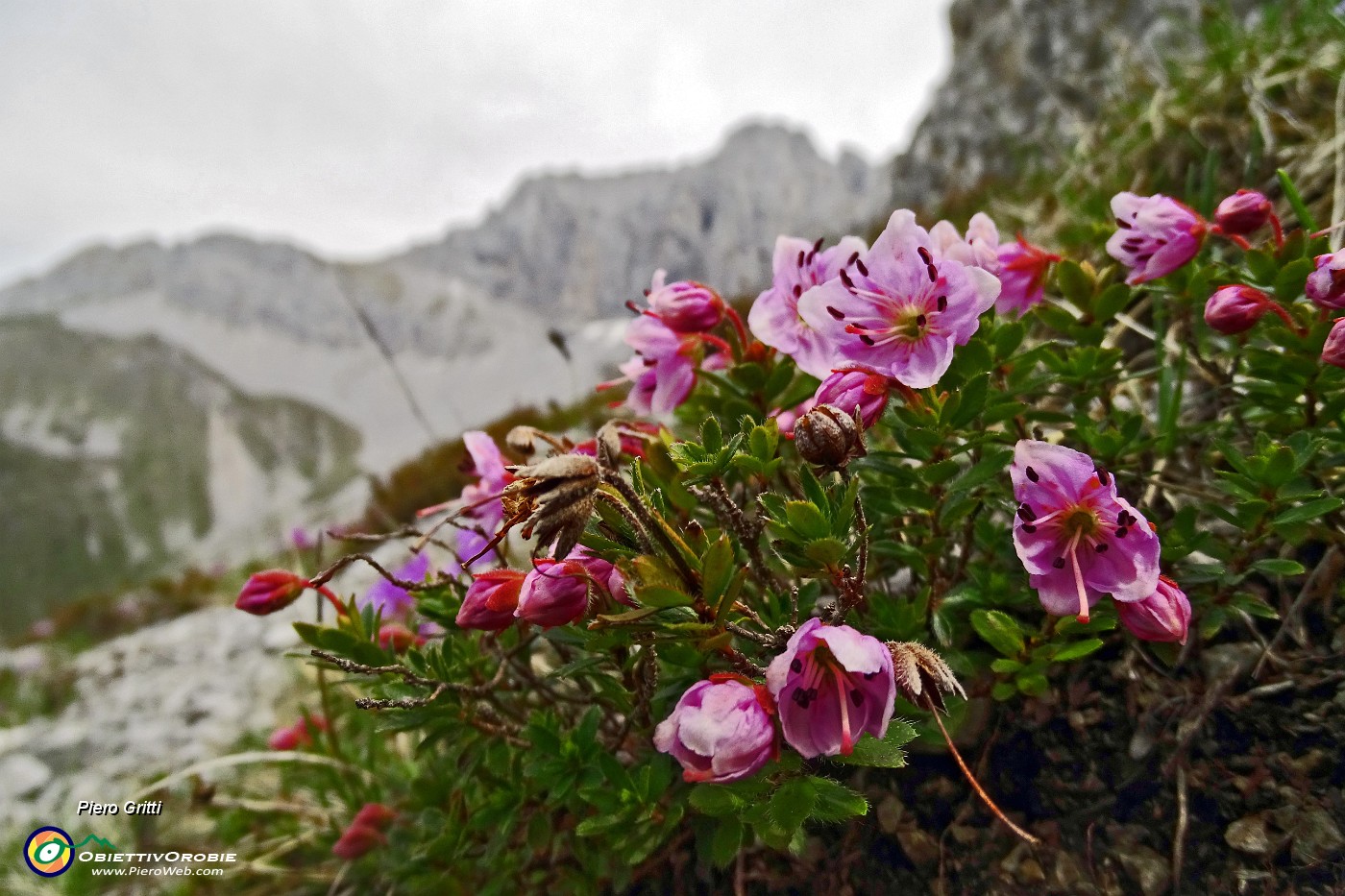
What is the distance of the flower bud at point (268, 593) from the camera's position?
1.32m

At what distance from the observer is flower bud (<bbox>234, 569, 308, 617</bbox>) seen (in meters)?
1.32

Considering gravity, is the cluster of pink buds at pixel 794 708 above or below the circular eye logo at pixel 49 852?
above

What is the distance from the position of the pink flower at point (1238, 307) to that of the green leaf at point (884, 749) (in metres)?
0.89

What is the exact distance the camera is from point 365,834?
5.63 ft

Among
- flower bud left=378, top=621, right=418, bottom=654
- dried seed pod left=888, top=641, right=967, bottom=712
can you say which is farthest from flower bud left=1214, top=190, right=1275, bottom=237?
flower bud left=378, top=621, right=418, bottom=654

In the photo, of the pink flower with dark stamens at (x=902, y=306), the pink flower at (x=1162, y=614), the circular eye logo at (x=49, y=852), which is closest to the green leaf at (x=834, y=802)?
the pink flower at (x=1162, y=614)

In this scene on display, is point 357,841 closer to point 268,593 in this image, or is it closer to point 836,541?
point 268,593

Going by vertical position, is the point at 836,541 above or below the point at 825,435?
below

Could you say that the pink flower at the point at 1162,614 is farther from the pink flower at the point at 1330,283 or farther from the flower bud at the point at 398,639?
the flower bud at the point at 398,639

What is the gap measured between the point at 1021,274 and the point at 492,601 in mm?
1163

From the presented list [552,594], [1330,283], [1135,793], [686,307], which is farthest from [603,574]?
[1330,283]

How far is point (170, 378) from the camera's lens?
200ft

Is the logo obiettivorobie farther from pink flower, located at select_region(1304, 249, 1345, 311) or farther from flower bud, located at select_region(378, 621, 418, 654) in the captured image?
pink flower, located at select_region(1304, 249, 1345, 311)

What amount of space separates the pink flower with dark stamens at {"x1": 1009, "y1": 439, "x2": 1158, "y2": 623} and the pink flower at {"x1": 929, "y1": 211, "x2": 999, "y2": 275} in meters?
0.39
